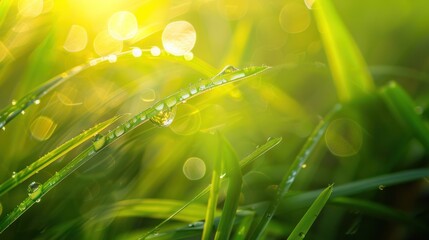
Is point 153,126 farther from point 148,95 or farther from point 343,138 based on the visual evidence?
point 343,138

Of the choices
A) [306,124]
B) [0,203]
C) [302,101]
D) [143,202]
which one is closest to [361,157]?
[306,124]

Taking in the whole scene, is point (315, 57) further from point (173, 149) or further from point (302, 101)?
point (173, 149)

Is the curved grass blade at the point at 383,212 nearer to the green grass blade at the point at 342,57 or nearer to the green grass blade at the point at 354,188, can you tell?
the green grass blade at the point at 354,188

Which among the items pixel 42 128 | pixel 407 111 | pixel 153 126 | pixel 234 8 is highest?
pixel 234 8

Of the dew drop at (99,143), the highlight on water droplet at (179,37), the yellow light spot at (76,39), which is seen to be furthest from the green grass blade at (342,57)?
the dew drop at (99,143)

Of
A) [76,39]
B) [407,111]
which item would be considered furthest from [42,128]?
[407,111]

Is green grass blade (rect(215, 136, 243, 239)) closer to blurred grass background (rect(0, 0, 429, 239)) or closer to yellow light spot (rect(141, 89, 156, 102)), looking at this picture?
blurred grass background (rect(0, 0, 429, 239))

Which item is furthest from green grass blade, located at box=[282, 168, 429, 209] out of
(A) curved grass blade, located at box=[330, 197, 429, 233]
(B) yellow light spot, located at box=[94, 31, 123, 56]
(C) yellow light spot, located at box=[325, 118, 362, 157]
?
(B) yellow light spot, located at box=[94, 31, 123, 56]
